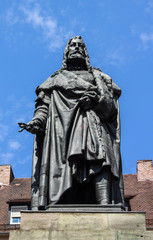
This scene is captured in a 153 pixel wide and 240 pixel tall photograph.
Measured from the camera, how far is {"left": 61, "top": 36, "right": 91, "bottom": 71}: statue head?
513 inches

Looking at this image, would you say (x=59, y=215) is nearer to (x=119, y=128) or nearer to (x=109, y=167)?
(x=109, y=167)

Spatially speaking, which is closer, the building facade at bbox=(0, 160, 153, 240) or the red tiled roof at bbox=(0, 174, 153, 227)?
the building facade at bbox=(0, 160, 153, 240)

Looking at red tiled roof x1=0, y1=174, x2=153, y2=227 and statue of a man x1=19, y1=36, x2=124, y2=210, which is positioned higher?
red tiled roof x1=0, y1=174, x2=153, y2=227

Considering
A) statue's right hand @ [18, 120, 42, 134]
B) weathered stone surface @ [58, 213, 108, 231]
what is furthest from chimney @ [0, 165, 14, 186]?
weathered stone surface @ [58, 213, 108, 231]

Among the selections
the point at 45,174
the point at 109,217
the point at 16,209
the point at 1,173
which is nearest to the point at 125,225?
the point at 109,217

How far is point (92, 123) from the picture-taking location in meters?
11.4

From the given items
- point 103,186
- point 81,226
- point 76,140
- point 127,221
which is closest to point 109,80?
point 76,140

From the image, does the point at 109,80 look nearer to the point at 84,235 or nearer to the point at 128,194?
the point at 84,235

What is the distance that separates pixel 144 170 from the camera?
93.3ft

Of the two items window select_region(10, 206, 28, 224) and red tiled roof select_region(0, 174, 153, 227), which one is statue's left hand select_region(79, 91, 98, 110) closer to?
red tiled roof select_region(0, 174, 153, 227)

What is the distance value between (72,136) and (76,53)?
2586 millimetres

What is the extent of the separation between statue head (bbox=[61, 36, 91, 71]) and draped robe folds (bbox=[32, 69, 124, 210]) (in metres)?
0.47

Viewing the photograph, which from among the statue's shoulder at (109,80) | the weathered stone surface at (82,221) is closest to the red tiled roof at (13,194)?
the statue's shoulder at (109,80)

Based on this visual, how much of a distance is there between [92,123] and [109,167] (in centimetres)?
103
